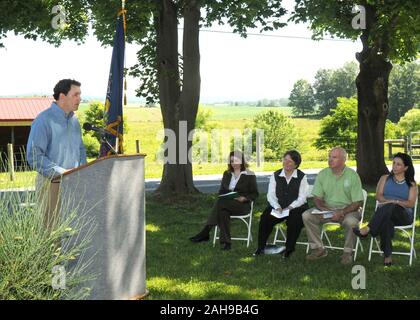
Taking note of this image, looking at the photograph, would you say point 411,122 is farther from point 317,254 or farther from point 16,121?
point 317,254

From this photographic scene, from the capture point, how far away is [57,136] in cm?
592

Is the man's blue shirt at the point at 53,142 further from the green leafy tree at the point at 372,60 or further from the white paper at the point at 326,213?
the green leafy tree at the point at 372,60

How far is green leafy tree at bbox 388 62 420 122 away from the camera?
299 ft

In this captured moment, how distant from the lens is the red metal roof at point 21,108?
31062 mm

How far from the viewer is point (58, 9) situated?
17203 mm

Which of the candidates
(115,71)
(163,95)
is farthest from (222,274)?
(163,95)

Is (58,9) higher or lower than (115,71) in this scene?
higher

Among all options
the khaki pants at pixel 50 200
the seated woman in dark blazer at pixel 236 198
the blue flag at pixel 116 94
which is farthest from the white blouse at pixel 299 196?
the khaki pants at pixel 50 200

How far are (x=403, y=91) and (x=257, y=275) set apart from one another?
91.9 m

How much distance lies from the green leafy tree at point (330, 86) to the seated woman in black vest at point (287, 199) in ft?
271

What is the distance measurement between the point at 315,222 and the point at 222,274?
163 cm
